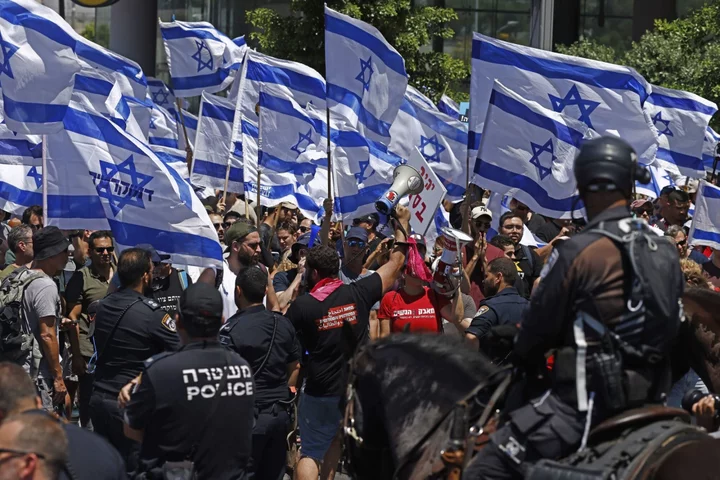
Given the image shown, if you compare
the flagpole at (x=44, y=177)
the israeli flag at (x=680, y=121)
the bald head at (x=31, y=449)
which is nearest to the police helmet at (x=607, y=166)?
the bald head at (x=31, y=449)

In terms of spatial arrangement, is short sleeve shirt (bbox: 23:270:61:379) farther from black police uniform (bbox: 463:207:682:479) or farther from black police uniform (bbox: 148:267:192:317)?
black police uniform (bbox: 463:207:682:479)

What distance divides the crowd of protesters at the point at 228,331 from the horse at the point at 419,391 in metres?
0.22

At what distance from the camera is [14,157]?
12664 mm

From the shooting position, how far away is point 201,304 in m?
6.48

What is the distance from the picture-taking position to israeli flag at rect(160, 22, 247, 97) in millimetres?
19094

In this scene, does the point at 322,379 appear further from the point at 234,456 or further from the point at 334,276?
the point at 234,456

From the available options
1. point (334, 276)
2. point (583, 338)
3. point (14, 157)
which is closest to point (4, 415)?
point (583, 338)

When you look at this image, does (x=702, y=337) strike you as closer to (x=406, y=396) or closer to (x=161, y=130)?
(x=406, y=396)

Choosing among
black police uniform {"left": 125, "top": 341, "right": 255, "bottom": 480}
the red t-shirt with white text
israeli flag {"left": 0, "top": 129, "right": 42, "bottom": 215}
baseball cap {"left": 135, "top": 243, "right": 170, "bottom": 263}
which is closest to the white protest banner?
the red t-shirt with white text

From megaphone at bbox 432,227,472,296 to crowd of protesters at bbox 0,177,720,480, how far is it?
0.04 m

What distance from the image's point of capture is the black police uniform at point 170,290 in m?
10.3

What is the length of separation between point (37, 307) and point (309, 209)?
299 inches

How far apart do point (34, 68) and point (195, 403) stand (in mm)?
5105

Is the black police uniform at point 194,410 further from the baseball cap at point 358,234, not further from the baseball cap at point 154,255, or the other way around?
the baseball cap at point 358,234
